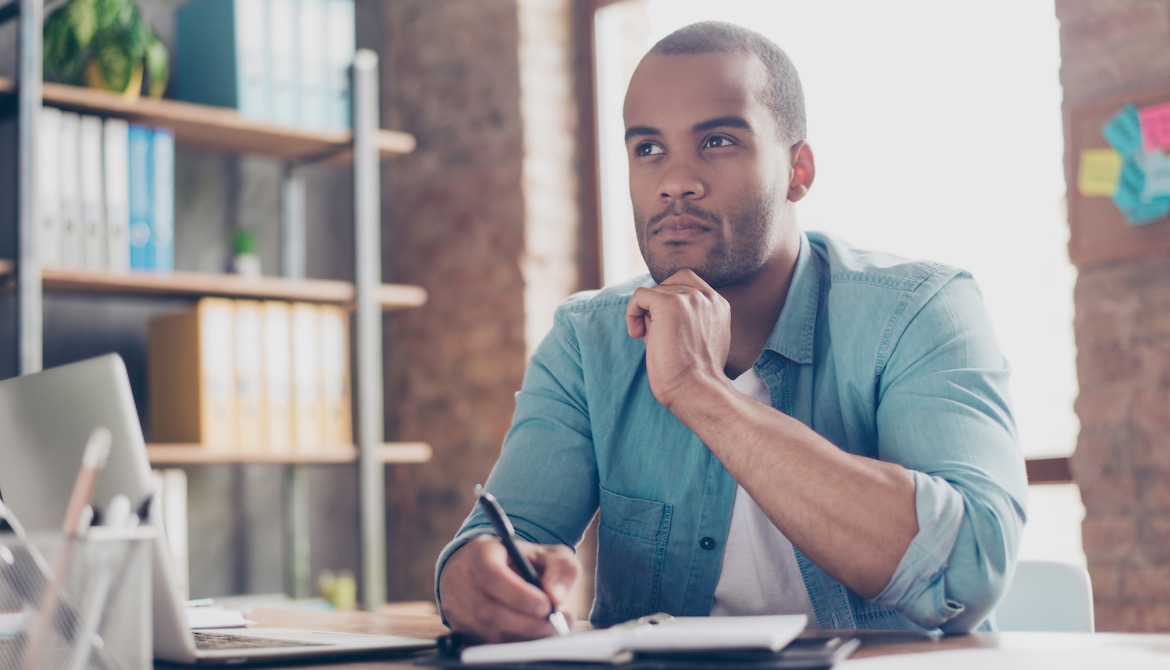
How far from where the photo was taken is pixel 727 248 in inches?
61.5

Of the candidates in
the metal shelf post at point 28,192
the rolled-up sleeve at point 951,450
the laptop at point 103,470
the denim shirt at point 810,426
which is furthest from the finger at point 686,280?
the metal shelf post at point 28,192

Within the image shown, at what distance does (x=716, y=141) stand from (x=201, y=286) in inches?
65.1

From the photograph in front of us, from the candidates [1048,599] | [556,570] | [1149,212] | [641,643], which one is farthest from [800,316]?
[1149,212]

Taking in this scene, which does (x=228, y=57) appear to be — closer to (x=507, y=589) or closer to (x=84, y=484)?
(x=507, y=589)

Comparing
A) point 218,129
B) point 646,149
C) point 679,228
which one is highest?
point 218,129

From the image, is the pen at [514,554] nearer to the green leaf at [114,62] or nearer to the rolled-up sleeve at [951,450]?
the rolled-up sleeve at [951,450]

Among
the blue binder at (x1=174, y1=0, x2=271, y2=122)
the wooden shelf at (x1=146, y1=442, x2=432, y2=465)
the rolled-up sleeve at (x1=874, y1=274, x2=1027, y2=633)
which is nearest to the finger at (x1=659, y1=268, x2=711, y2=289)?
the rolled-up sleeve at (x1=874, y1=274, x2=1027, y2=633)

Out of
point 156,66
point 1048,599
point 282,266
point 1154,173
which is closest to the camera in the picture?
point 1048,599

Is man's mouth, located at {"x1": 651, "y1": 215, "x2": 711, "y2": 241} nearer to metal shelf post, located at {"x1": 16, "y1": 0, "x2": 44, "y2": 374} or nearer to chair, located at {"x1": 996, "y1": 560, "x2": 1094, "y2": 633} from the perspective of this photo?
chair, located at {"x1": 996, "y1": 560, "x2": 1094, "y2": 633}

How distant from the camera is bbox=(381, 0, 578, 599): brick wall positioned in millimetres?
3398

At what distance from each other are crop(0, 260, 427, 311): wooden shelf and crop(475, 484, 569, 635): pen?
1819 millimetres

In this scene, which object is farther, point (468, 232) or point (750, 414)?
point (468, 232)

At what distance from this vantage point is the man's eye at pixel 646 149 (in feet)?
5.17

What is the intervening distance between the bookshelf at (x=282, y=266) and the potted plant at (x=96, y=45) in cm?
8
